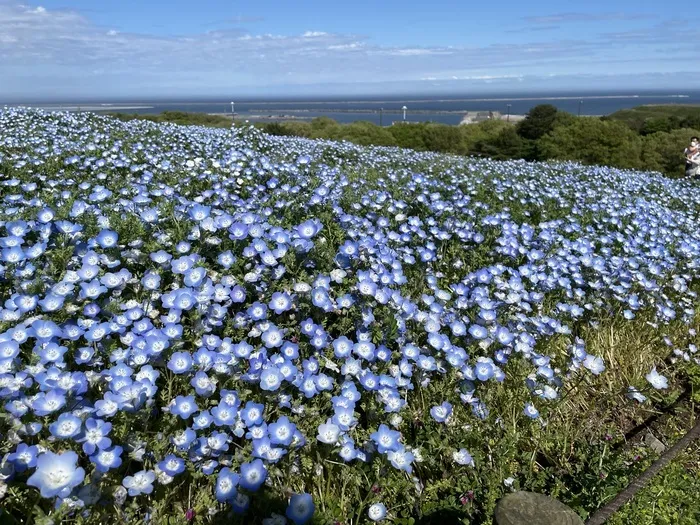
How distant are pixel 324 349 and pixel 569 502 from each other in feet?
4.17

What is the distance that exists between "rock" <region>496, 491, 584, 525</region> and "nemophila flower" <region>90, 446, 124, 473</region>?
1.21m

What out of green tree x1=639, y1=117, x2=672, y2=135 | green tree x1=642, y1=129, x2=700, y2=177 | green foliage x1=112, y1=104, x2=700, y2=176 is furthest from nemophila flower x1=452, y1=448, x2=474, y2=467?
green tree x1=639, y1=117, x2=672, y2=135

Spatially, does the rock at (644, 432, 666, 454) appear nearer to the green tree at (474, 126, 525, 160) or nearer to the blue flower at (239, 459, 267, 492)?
the blue flower at (239, 459, 267, 492)

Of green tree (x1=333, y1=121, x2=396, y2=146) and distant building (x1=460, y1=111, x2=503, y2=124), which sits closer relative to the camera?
green tree (x1=333, y1=121, x2=396, y2=146)

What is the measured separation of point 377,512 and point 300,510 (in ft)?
1.21

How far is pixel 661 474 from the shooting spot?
2.24 m

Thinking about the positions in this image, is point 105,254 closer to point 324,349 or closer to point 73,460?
point 324,349

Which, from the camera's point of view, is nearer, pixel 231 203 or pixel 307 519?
pixel 307 519

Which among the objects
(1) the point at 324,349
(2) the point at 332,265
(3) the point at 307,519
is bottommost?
(3) the point at 307,519

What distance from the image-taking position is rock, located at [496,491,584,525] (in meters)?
1.35

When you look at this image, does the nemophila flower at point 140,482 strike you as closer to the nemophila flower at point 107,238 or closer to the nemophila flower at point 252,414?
the nemophila flower at point 252,414

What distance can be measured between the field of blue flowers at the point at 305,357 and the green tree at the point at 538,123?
19.6 meters

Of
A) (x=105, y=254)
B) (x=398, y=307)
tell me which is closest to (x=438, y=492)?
(x=398, y=307)

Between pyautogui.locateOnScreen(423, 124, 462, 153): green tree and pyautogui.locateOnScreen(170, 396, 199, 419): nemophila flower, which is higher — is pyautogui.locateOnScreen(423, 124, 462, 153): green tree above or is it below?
above
